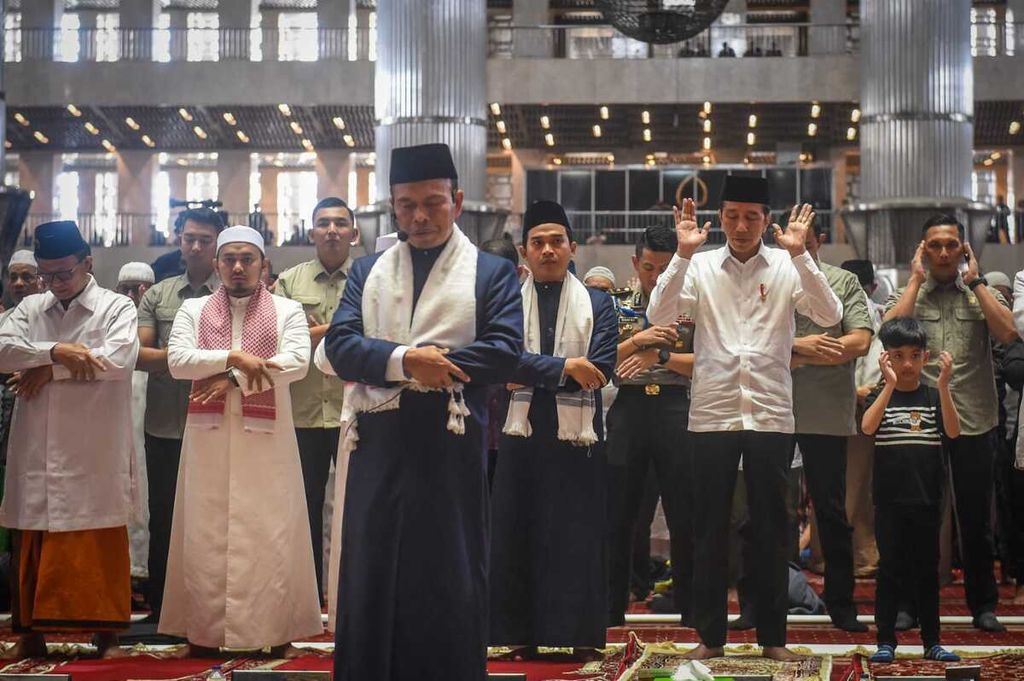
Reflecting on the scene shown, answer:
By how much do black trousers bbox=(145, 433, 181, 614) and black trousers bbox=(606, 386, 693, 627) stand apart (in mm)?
1909

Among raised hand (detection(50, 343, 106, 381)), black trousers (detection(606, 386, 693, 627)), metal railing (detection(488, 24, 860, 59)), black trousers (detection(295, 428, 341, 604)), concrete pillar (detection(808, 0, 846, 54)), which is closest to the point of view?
raised hand (detection(50, 343, 106, 381))

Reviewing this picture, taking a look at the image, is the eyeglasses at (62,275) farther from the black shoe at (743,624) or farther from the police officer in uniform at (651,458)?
the black shoe at (743,624)

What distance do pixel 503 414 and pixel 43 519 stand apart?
1864mm

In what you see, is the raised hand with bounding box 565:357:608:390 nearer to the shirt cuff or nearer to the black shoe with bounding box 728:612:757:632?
the shirt cuff

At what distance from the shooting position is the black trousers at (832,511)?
229 inches

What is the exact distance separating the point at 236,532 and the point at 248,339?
28.9 inches

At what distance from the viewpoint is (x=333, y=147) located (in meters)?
31.7

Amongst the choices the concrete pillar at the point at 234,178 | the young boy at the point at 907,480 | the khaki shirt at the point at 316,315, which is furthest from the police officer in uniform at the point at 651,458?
the concrete pillar at the point at 234,178

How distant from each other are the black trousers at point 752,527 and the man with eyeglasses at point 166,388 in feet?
7.81

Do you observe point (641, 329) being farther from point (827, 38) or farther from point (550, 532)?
point (827, 38)

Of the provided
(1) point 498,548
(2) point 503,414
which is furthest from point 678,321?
(1) point 498,548

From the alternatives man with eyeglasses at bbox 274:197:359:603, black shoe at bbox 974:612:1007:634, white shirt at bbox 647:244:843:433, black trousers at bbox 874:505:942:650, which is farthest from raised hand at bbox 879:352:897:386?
man with eyeglasses at bbox 274:197:359:603

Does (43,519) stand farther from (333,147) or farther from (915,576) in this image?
(333,147)

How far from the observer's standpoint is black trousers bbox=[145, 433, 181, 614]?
5.95 m
